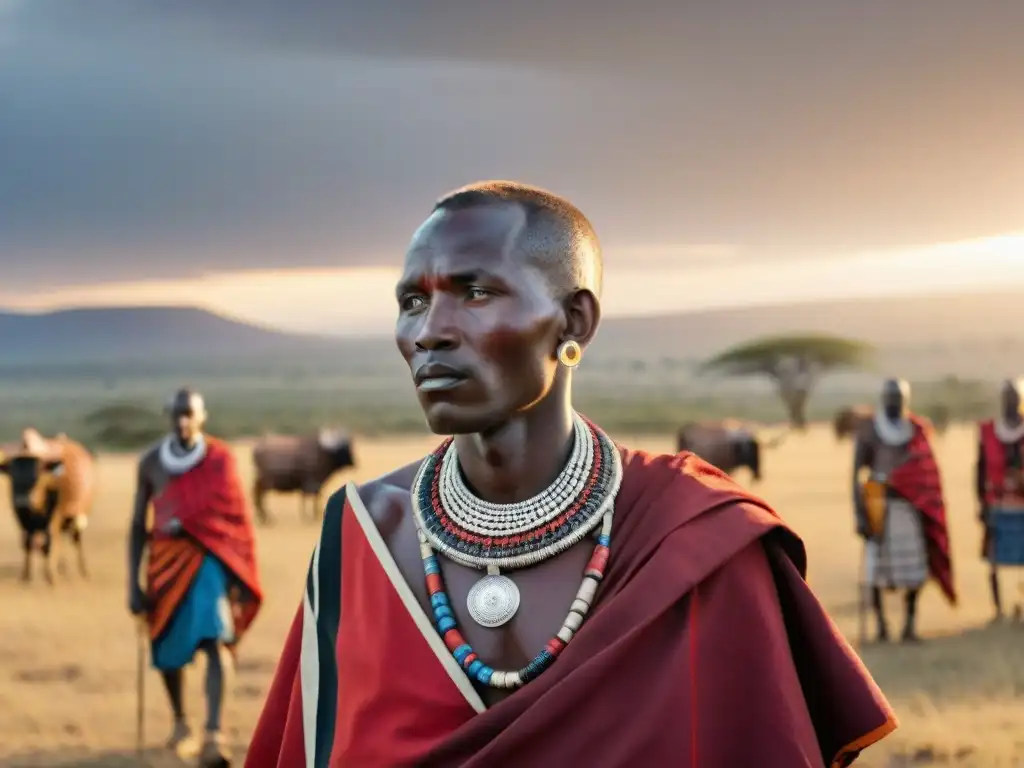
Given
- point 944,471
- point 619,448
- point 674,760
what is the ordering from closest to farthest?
1. point 674,760
2. point 619,448
3. point 944,471

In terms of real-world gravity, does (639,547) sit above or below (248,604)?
above

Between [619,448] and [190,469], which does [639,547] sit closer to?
[619,448]

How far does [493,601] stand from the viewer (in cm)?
221

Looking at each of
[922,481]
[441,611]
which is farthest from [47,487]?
[441,611]

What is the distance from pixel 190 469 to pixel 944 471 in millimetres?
21679

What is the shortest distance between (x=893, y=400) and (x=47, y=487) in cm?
858

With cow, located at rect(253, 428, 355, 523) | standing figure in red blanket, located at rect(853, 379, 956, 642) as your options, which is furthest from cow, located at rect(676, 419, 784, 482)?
standing figure in red blanket, located at rect(853, 379, 956, 642)

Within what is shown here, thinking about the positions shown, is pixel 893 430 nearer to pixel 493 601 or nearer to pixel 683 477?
pixel 683 477

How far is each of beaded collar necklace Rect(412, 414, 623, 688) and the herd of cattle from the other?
7.69 metres

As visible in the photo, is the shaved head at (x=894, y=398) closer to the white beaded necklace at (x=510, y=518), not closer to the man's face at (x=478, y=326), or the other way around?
the white beaded necklace at (x=510, y=518)

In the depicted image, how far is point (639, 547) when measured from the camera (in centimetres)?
219

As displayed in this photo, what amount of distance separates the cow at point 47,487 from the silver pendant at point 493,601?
1152 cm

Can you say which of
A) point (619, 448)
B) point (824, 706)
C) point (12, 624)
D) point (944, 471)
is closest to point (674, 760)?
point (824, 706)

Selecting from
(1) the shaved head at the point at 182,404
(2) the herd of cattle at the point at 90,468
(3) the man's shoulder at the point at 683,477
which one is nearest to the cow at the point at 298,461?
(2) the herd of cattle at the point at 90,468
